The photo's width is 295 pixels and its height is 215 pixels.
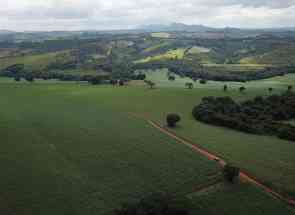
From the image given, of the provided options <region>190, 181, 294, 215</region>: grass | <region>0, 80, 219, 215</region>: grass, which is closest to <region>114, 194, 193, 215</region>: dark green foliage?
<region>190, 181, 294, 215</region>: grass

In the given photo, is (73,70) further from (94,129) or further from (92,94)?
(94,129)

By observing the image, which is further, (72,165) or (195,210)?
(72,165)

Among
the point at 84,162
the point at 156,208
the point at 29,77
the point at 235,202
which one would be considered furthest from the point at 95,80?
the point at 156,208

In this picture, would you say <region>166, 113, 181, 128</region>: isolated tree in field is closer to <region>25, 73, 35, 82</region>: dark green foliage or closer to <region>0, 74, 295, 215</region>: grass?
<region>0, 74, 295, 215</region>: grass

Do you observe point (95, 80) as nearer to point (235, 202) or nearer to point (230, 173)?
point (230, 173)

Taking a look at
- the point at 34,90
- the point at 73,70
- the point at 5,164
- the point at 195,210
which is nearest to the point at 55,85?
the point at 34,90

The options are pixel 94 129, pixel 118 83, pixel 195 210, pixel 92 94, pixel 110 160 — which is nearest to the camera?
pixel 195 210
